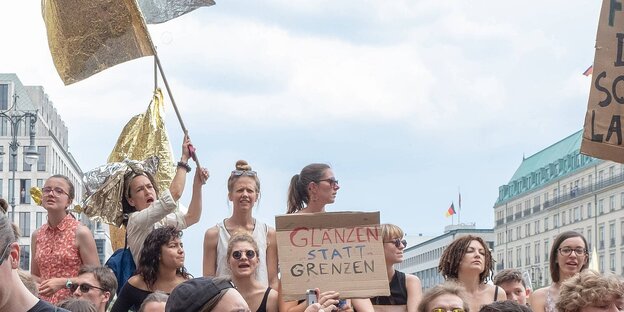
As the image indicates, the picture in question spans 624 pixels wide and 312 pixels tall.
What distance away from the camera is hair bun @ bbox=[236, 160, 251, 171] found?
791cm

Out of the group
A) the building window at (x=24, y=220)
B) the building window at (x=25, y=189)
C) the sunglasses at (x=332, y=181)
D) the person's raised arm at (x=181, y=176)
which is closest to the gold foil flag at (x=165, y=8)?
the person's raised arm at (x=181, y=176)

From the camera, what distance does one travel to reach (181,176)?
7953 millimetres

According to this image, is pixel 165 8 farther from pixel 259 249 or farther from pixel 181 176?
pixel 259 249

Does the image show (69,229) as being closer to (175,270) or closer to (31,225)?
(175,270)

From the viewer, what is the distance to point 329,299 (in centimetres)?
628

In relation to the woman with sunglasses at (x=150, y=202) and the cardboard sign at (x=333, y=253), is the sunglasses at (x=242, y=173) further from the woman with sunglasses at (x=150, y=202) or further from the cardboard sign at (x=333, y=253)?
the cardboard sign at (x=333, y=253)

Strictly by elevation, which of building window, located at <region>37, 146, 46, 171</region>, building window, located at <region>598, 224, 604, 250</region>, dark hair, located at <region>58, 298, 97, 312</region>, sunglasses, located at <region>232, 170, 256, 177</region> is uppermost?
building window, located at <region>37, 146, 46, 171</region>

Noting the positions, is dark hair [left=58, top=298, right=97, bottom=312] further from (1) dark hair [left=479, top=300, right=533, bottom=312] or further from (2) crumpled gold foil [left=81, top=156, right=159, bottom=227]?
(2) crumpled gold foil [left=81, top=156, right=159, bottom=227]

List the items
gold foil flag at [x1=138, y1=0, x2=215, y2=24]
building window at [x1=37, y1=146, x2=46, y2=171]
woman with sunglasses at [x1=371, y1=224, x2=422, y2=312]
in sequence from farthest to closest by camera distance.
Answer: building window at [x1=37, y1=146, x2=46, y2=171]
gold foil flag at [x1=138, y1=0, x2=215, y2=24]
woman with sunglasses at [x1=371, y1=224, x2=422, y2=312]

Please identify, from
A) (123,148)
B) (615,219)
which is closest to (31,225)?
(615,219)

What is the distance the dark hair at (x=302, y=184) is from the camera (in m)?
7.97

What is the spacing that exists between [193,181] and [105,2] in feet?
4.96

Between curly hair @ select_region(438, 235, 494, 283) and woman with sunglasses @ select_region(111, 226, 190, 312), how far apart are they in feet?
5.13

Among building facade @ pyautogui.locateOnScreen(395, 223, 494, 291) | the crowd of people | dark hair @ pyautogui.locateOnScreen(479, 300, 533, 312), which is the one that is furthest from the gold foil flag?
building facade @ pyautogui.locateOnScreen(395, 223, 494, 291)
